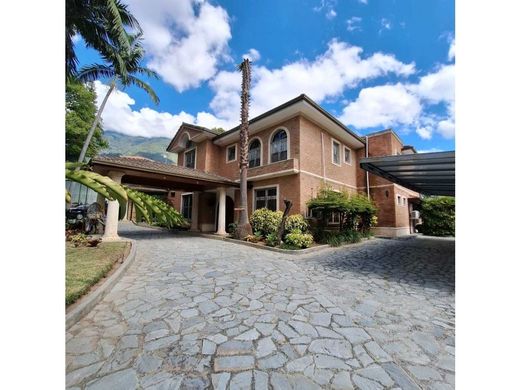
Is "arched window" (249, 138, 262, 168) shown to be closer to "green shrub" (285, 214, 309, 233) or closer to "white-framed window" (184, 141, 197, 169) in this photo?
"green shrub" (285, 214, 309, 233)

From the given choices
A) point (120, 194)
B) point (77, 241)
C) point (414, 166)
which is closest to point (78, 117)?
point (77, 241)

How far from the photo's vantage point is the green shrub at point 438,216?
16719 mm

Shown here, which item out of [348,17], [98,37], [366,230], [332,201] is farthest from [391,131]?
[98,37]

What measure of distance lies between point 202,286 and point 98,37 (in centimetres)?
1326

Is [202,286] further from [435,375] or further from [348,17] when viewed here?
[348,17]

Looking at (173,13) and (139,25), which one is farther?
(139,25)

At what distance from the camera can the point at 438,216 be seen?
17281mm

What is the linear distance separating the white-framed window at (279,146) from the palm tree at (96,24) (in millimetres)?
8399

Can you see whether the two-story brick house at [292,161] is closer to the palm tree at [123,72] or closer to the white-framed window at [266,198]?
the white-framed window at [266,198]

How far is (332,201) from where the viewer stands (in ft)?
34.8

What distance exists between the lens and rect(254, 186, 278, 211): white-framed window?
41.2ft
